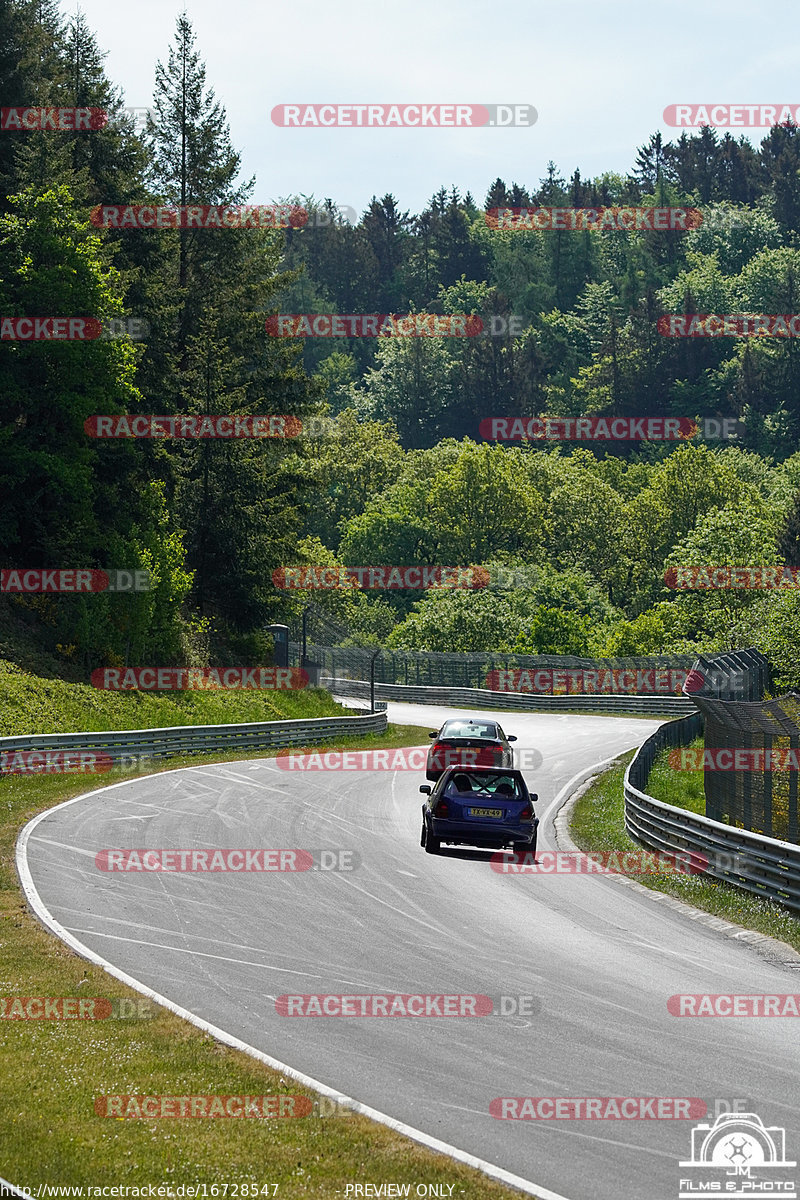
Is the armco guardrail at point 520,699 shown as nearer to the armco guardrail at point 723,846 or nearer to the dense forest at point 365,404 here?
the dense forest at point 365,404

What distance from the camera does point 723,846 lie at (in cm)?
1820

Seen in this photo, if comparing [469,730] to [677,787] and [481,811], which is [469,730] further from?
[481,811]

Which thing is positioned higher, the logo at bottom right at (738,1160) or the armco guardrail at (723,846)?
the logo at bottom right at (738,1160)

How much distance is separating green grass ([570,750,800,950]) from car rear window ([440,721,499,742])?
2529mm

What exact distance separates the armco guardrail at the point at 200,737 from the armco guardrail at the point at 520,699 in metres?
13.8

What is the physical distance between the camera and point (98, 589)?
150 ft

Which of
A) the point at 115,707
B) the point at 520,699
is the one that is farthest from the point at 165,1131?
the point at 520,699

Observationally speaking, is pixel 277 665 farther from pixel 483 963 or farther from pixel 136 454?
pixel 483 963

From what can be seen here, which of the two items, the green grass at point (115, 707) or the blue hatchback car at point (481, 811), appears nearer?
the blue hatchback car at point (481, 811)

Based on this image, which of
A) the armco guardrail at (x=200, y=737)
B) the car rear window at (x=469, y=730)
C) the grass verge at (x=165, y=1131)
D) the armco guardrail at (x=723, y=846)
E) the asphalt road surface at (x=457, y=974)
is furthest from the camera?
the armco guardrail at (x=200, y=737)

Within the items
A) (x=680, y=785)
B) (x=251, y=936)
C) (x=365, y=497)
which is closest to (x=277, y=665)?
(x=680, y=785)

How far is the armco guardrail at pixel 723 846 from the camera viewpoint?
53.1ft

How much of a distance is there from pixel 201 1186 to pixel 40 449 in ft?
131

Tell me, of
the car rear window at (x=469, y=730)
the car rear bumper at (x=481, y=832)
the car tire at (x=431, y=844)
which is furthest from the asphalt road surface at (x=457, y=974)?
the car rear window at (x=469, y=730)
